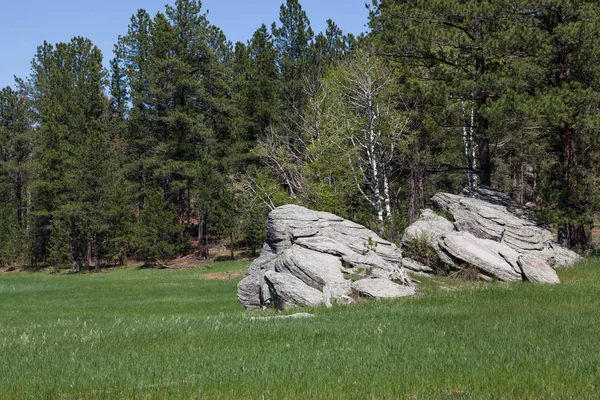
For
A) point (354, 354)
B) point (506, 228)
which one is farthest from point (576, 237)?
point (354, 354)

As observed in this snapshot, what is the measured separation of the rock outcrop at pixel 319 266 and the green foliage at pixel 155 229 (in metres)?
31.1

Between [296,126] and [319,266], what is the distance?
3525 cm

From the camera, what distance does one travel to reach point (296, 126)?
5081 cm

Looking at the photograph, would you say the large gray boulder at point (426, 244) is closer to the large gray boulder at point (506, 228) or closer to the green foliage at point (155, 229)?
the large gray boulder at point (506, 228)

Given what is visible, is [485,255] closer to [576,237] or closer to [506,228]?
[506,228]

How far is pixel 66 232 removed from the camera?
54.8 m

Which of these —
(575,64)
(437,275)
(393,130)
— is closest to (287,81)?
(393,130)

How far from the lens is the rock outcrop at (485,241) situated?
1755 centimetres

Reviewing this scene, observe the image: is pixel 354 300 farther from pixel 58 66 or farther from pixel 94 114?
pixel 58 66

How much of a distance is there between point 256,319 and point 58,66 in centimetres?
6467

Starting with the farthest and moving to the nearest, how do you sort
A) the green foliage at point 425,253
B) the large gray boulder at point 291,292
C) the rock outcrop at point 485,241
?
the green foliage at point 425,253 < the rock outcrop at point 485,241 < the large gray boulder at point 291,292

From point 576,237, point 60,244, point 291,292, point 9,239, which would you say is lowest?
point 60,244

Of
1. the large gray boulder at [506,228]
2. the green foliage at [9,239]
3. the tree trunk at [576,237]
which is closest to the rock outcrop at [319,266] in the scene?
the large gray boulder at [506,228]

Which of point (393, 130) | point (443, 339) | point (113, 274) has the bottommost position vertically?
point (113, 274)
